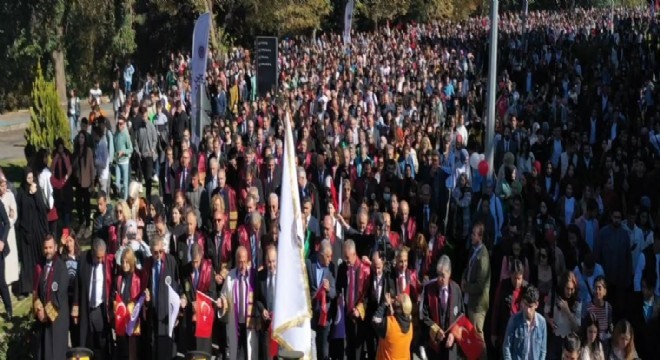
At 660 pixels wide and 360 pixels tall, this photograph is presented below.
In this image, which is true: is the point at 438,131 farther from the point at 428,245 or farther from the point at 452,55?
the point at 452,55

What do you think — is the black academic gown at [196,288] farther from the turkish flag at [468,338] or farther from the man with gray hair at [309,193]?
the man with gray hair at [309,193]

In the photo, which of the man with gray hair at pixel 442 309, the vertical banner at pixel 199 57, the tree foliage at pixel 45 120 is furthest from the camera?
the tree foliage at pixel 45 120

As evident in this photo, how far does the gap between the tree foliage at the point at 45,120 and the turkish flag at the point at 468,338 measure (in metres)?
11.0

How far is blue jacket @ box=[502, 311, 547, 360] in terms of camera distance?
29.7 ft

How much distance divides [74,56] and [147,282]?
1152 inches

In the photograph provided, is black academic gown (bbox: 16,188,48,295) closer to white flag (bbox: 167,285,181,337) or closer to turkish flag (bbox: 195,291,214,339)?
white flag (bbox: 167,285,181,337)

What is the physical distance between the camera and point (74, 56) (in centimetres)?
3809

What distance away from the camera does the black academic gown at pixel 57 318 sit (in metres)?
10.2

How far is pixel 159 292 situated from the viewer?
1022 cm

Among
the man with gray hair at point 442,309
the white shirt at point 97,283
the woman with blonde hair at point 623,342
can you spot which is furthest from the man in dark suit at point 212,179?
the woman with blonde hair at point 623,342

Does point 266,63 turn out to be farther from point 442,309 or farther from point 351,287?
point 442,309

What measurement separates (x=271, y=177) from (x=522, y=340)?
6161 mm

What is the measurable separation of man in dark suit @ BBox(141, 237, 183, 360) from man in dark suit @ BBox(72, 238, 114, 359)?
1.40 ft

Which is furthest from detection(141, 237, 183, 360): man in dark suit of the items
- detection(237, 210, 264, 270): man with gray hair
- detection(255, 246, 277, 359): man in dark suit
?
detection(237, 210, 264, 270): man with gray hair
